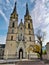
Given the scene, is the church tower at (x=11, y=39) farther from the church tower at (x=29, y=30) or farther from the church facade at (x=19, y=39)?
the church tower at (x=29, y=30)

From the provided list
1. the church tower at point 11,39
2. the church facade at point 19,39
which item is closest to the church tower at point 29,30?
the church facade at point 19,39

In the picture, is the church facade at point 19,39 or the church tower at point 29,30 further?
the church tower at point 29,30

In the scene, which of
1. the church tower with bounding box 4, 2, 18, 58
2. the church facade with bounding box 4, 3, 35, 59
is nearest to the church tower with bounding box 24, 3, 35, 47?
the church facade with bounding box 4, 3, 35, 59

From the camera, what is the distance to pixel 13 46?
33938 mm

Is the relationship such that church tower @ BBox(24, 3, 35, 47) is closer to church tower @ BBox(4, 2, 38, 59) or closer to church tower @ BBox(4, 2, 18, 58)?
church tower @ BBox(4, 2, 38, 59)

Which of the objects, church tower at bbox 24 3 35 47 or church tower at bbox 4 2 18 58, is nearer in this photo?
church tower at bbox 4 2 18 58

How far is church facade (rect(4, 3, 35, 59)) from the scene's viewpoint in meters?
33.4

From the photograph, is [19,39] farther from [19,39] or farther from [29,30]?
[29,30]

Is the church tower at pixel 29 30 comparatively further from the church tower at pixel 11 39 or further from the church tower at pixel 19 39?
the church tower at pixel 11 39

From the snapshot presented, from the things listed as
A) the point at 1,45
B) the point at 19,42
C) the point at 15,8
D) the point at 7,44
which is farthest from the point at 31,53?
the point at 15,8

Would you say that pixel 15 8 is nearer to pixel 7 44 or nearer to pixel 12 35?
pixel 12 35

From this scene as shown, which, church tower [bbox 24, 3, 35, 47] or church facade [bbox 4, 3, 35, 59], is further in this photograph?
church tower [bbox 24, 3, 35, 47]

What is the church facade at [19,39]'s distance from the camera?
109ft

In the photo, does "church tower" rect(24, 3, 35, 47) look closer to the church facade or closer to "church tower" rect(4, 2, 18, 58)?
the church facade
